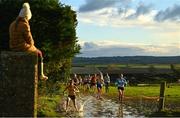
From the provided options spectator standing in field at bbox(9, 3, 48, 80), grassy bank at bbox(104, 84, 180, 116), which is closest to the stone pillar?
spectator standing in field at bbox(9, 3, 48, 80)

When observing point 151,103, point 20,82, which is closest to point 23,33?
point 20,82

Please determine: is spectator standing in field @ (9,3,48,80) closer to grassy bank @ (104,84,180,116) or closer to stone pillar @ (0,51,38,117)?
stone pillar @ (0,51,38,117)

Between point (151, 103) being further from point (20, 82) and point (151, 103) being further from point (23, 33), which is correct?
point (20, 82)

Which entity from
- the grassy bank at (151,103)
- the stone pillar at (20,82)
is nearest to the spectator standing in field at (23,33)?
the stone pillar at (20,82)

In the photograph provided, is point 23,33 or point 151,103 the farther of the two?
point 151,103

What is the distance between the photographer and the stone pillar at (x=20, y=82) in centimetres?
1195

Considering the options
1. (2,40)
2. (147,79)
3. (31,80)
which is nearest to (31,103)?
(31,80)

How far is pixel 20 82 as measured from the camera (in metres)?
12.0

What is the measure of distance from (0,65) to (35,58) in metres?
0.76

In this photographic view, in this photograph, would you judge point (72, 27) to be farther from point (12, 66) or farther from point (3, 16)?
point (12, 66)

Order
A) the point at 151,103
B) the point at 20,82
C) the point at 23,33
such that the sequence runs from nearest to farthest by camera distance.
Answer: the point at 20,82 → the point at 23,33 → the point at 151,103

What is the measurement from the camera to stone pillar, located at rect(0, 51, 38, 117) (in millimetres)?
11953

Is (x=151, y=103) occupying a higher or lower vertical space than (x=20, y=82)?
lower

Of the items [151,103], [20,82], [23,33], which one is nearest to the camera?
[20,82]
